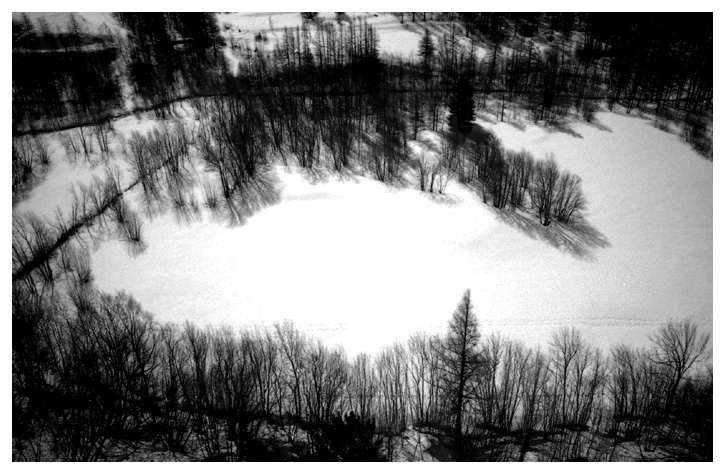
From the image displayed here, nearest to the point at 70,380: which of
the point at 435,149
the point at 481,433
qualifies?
the point at 481,433

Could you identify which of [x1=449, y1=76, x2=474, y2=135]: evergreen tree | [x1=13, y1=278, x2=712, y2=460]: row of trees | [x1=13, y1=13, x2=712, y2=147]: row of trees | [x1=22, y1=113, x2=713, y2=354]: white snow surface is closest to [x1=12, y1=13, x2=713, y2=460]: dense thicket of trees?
[x1=13, y1=278, x2=712, y2=460]: row of trees

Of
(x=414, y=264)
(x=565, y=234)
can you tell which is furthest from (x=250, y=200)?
(x=565, y=234)

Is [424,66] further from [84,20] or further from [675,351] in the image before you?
[84,20]

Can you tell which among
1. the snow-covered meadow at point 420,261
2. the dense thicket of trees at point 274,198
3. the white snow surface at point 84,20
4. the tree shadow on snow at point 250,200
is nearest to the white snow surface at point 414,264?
the snow-covered meadow at point 420,261

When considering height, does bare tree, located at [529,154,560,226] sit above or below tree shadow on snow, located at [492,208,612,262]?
above

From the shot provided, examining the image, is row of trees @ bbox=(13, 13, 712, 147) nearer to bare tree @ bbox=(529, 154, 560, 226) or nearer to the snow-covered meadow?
bare tree @ bbox=(529, 154, 560, 226)

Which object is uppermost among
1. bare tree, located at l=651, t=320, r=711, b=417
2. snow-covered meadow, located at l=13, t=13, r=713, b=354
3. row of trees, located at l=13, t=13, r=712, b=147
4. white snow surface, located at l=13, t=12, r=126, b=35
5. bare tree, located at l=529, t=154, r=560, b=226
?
white snow surface, located at l=13, t=12, r=126, b=35

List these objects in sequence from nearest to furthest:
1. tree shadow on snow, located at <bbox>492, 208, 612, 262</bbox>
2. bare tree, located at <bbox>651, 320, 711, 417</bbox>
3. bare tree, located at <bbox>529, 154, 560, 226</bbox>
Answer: bare tree, located at <bbox>651, 320, 711, 417</bbox> < tree shadow on snow, located at <bbox>492, 208, 612, 262</bbox> < bare tree, located at <bbox>529, 154, 560, 226</bbox>
